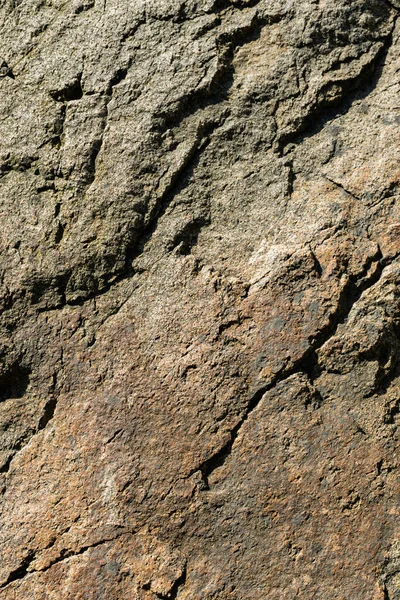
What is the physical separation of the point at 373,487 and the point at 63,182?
1235 mm

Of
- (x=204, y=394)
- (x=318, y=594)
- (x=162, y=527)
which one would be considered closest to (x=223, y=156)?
(x=204, y=394)

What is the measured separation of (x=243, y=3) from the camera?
2160 mm

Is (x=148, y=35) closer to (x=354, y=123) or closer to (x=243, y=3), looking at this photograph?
(x=243, y=3)

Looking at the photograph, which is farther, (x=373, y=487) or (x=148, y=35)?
(x=148, y=35)

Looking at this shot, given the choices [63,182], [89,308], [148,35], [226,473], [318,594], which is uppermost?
[148,35]

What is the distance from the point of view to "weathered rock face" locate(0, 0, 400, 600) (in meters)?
1.88

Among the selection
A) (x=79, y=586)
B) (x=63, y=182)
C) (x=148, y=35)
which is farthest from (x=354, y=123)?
(x=79, y=586)

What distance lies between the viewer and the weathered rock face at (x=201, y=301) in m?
1.88

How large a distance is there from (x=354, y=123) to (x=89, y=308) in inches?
37.2

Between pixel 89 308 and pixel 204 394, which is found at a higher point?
pixel 89 308

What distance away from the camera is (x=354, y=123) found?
2078mm

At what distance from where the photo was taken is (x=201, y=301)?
199 centimetres

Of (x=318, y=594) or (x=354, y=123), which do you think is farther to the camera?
(x=354, y=123)

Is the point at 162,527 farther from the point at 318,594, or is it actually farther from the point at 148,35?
the point at 148,35
